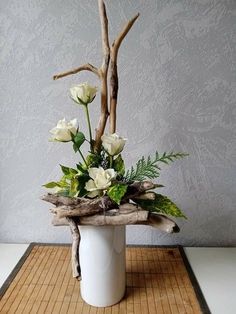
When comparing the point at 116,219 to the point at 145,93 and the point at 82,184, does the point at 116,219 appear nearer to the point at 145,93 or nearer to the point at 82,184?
the point at 82,184

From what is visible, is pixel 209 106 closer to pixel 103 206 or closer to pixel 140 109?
pixel 140 109

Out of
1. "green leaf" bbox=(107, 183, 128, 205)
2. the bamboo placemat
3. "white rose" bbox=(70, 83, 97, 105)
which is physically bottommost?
the bamboo placemat

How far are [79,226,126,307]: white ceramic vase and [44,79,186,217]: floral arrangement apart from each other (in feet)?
0.27

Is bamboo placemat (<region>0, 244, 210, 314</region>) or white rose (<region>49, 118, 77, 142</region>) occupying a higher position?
white rose (<region>49, 118, 77, 142</region>)

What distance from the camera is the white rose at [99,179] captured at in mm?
668

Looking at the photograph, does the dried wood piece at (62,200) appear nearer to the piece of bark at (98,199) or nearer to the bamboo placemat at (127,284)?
the piece of bark at (98,199)

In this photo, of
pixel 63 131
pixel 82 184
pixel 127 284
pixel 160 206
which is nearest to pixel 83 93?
pixel 63 131

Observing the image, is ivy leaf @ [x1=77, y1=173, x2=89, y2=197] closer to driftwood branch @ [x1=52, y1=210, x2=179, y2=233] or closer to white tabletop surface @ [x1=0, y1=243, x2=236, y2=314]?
driftwood branch @ [x1=52, y1=210, x2=179, y2=233]

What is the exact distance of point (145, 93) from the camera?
0.96 m

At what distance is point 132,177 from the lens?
74 centimetres

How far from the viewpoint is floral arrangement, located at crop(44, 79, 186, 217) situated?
677 millimetres

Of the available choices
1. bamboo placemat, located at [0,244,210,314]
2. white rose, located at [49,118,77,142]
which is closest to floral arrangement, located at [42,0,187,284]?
white rose, located at [49,118,77,142]

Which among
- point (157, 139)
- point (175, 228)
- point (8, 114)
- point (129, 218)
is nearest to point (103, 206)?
point (129, 218)

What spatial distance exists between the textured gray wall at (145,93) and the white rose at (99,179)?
312mm
